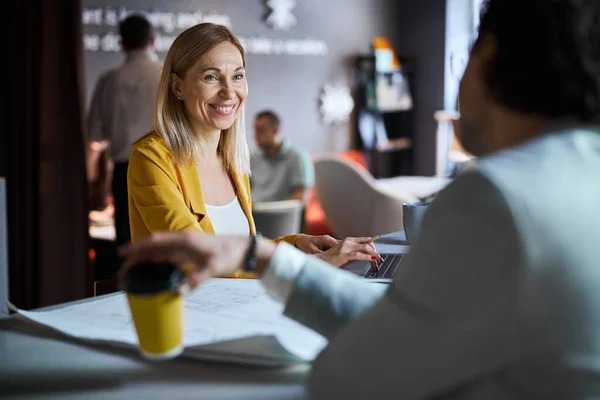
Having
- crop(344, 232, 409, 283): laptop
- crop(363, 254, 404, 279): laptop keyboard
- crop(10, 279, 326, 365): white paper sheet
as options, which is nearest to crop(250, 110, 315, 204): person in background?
crop(344, 232, 409, 283): laptop

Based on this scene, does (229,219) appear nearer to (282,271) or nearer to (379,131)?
(282,271)

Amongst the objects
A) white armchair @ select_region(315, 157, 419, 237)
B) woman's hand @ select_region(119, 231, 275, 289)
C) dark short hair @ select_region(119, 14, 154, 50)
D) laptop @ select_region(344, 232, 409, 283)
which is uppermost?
dark short hair @ select_region(119, 14, 154, 50)

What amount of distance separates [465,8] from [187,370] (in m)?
8.28

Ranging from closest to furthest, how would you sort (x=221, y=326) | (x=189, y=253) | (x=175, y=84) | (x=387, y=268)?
(x=189, y=253)
(x=221, y=326)
(x=387, y=268)
(x=175, y=84)

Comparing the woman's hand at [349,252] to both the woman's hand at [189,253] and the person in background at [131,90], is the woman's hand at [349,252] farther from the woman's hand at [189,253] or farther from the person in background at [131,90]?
the person in background at [131,90]

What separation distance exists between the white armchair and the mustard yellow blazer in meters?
3.31

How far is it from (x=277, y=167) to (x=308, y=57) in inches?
94.5

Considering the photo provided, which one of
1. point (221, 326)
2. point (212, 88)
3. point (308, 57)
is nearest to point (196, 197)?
point (212, 88)

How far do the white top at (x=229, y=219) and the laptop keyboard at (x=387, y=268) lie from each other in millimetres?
436

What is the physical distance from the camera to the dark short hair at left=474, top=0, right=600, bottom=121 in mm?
757

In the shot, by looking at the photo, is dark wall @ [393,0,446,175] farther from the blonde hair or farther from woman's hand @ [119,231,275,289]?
woman's hand @ [119,231,275,289]

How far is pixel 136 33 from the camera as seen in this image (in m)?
4.20

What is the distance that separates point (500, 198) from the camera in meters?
0.71

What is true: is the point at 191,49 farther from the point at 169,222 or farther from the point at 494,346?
the point at 494,346
